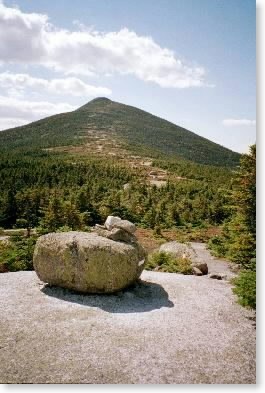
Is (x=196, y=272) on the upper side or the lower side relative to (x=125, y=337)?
lower

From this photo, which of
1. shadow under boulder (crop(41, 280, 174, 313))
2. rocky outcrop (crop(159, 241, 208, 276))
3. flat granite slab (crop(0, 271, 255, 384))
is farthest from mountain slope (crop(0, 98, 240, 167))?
flat granite slab (crop(0, 271, 255, 384))

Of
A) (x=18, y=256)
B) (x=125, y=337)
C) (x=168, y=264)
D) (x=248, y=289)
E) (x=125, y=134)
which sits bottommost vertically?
(x=168, y=264)

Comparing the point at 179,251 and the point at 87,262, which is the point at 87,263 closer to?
the point at 87,262

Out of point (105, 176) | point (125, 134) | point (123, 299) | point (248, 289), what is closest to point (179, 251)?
point (123, 299)

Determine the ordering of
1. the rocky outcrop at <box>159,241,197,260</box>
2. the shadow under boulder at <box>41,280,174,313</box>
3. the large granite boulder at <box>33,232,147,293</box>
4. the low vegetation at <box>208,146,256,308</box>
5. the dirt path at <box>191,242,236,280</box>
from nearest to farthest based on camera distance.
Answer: the shadow under boulder at <box>41,280,174,313</box>
the large granite boulder at <box>33,232,147,293</box>
the low vegetation at <box>208,146,256,308</box>
the dirt path at <box>191,242,236,280</box>
the rocky outcrop at <box>159,241,197,260</box>

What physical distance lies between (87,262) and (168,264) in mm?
6850

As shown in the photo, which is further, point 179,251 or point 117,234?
point 179,251

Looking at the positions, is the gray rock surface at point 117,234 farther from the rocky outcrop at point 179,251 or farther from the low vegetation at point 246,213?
the rocky outcrop at point 179,251

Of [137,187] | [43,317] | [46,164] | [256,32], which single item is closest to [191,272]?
[43,317]

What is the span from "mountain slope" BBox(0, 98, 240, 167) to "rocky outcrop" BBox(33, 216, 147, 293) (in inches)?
3380

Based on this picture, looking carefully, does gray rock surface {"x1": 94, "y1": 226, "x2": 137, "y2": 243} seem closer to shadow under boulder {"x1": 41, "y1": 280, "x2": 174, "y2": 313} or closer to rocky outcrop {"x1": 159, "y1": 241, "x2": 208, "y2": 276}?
shadow under boulder {"x1": 41, "y1": 280, "x2": 174, "y2": 313}

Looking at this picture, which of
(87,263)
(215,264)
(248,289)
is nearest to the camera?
(248,289)

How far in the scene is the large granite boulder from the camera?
36.9ft

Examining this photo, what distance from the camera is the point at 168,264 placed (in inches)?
677
